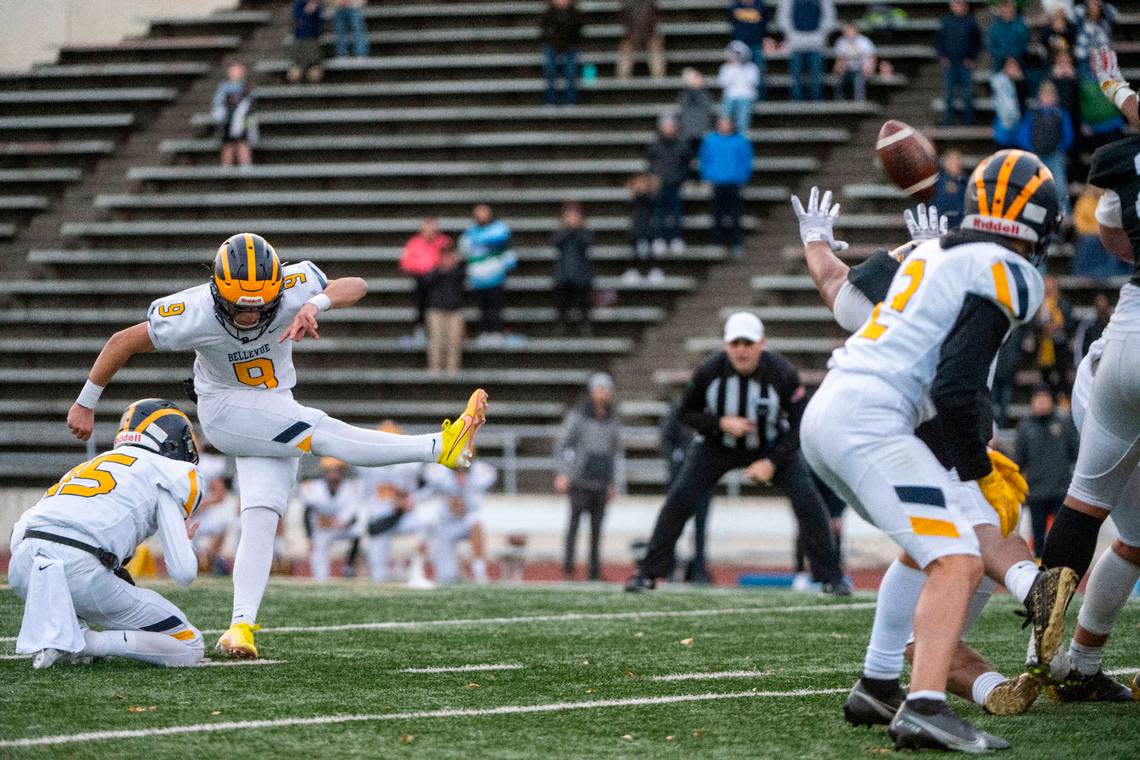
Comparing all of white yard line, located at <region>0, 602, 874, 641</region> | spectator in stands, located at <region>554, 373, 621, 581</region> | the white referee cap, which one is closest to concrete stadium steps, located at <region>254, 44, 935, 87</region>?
spectator in stands, located at <region>554, 373, 621, 581</region>

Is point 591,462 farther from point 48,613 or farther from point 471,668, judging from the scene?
point 48,613

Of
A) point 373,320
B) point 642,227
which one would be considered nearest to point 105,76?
point 373,320

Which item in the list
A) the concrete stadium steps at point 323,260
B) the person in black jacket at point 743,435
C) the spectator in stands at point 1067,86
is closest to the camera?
the person in black jacket at point 743,435

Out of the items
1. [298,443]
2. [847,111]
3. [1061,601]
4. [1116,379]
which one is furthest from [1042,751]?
[847,111]

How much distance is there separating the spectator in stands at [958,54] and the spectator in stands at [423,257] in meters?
5.94

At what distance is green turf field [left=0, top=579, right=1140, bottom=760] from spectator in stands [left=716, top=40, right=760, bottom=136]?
38.4 feet

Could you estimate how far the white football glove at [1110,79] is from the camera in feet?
22.9

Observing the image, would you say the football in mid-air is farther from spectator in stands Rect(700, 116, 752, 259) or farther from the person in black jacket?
spectator in stands Rect(700, 116, 752, 259)

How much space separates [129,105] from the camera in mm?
24688

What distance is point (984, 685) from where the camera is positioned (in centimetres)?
588

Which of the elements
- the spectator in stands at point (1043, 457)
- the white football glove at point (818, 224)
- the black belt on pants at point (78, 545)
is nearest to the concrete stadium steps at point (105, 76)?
the spectator in stands at point (1043, 457)

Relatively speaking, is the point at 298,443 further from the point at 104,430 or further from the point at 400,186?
the point at 400,186

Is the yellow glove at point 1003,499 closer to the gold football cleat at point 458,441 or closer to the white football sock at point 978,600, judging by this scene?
the white football sock at point 978,600

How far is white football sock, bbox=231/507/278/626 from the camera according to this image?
7.46 m
